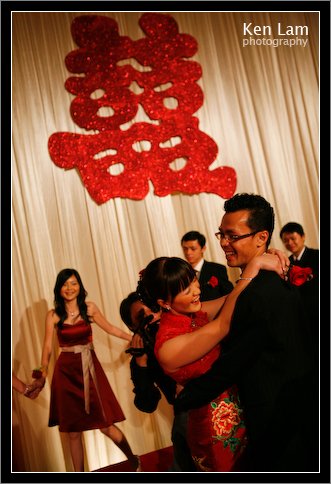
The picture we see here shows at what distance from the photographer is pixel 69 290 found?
4.17 meters

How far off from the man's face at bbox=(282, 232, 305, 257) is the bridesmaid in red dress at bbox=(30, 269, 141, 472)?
1.67 metres

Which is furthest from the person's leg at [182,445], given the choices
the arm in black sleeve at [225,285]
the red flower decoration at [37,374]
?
the arm in black sleeve at [225,285]

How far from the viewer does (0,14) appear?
3.36 meters

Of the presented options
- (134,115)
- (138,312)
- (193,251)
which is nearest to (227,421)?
(138,312)

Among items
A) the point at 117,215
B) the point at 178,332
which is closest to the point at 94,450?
the point at 117,215

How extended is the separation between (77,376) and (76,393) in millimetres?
126

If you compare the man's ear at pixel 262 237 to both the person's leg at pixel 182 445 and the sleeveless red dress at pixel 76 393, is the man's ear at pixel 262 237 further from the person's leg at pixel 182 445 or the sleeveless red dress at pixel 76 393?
the sleeveless red dress at pixel 76 393

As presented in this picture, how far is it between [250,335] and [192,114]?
11.6 feet

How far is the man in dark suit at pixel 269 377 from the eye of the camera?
185 centimetres

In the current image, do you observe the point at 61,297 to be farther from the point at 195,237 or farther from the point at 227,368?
the point at 227,368

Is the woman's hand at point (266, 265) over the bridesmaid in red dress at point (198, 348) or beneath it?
over

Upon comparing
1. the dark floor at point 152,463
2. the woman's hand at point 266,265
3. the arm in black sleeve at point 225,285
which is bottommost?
the dark floor at point 152,463

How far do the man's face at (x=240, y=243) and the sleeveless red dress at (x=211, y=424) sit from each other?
1.18ft

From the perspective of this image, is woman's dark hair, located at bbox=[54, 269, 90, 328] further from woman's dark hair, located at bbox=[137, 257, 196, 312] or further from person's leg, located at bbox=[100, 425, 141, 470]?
woman's dark hair, located at bbox=[137, 257, 196, 312]
